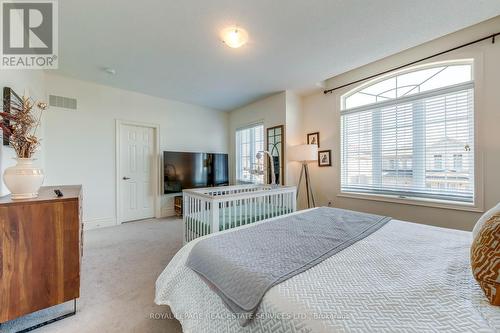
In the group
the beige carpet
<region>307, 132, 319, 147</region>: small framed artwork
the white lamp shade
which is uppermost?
<region>307, 132, 319, 147</region>: small framed artwork

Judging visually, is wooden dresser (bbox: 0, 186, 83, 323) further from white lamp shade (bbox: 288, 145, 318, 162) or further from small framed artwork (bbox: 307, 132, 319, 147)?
small framed artwork (bbox: 307, 132, 319, 147)

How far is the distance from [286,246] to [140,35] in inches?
103

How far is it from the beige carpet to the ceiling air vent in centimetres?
217

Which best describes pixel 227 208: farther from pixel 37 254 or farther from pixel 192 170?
pixel 192 170

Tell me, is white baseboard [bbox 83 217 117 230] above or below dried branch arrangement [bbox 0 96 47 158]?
below

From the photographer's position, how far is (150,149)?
4.40m

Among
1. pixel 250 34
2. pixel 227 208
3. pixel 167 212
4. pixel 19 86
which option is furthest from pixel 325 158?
pixel 19 86

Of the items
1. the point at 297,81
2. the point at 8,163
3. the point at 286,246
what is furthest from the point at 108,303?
the point at 297,81

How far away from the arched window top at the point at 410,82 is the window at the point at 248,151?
6.19ft

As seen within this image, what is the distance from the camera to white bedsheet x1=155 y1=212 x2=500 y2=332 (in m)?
0.69

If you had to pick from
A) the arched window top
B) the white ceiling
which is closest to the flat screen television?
the white ceiling

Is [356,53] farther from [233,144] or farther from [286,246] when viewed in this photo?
[233,144]

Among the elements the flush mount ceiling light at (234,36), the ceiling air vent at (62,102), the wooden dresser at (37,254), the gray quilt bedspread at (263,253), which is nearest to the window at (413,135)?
the gray quilt bedspread at (263,253)

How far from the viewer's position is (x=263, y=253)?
117 cm
